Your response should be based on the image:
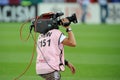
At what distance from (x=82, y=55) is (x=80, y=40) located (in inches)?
173

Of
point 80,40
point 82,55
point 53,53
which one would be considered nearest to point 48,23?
point 53,53

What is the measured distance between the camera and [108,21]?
31.7 m

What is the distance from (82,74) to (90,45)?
22.8ft

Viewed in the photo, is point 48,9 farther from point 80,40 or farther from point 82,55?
point 82,55

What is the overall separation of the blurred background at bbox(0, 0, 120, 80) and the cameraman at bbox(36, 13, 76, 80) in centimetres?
347

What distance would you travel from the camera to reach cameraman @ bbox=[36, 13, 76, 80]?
30.1ft

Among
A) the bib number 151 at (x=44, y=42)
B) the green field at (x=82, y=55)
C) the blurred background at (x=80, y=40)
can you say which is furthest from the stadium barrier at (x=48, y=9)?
the bib number 151 at (x=44, y=42)

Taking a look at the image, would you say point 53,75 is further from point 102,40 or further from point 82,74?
point 102,40

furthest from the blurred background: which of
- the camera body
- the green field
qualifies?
the camera body

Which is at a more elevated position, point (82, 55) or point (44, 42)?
point (44, 42)

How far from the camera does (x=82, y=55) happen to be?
1792 cm

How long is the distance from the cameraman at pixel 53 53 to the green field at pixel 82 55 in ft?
11.4

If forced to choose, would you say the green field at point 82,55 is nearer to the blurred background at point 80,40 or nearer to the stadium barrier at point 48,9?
the blurred background at point 80,40

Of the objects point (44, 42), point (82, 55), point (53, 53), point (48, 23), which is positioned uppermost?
point (48, 23)
